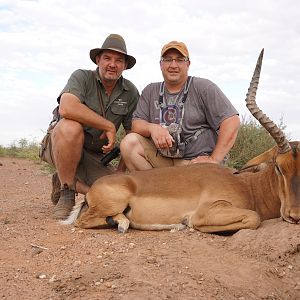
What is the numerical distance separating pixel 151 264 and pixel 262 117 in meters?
1.91

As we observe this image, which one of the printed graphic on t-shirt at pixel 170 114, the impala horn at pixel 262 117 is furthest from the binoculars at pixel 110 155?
the impala horn at pixel 262 117

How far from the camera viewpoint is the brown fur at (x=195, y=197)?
5238 mm

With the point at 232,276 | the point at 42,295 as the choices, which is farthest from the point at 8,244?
the point at 232,276

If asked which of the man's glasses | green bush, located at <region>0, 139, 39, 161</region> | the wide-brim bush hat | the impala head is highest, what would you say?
the wide-brim bush hat

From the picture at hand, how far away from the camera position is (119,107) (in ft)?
25.0

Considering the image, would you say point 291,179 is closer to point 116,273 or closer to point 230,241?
point 230,241

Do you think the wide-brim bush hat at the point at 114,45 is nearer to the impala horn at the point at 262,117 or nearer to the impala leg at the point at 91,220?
the impala leg at the point at 91,220

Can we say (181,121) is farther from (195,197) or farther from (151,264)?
(151,264)

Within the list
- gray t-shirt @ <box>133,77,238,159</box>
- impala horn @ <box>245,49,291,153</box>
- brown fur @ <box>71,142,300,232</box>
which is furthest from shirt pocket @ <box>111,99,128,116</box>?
impala horn @ <box>245,49,291,153</box>

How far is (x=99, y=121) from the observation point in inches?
274

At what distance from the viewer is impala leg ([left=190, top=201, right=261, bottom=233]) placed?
5.14 metres

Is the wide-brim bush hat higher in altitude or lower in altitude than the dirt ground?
higher

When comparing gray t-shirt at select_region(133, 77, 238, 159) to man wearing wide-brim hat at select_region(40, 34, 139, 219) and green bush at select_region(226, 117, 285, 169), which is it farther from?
green bush at select_region(226, 117, 285, 169)

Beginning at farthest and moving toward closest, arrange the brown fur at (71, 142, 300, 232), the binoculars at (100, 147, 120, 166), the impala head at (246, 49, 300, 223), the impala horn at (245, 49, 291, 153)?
the binoculars at (100, 147, 120, 166)
the brown fur at (71, 142, 300, 232)
the impala horn at (245, 49, 291, 153)
the impala head at (246, 49, 300, 223)
